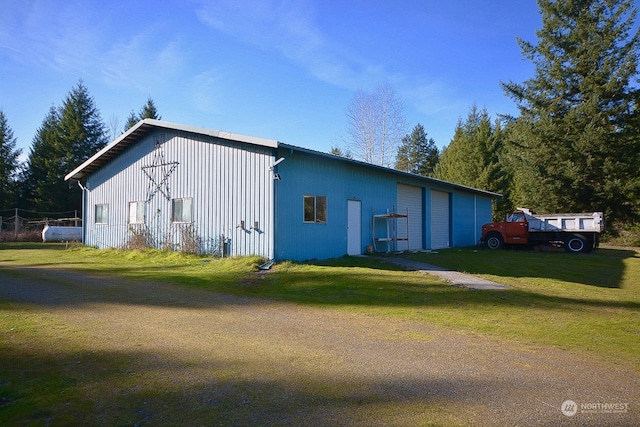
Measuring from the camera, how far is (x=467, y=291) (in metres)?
9.94

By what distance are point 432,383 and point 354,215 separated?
13.3 metres

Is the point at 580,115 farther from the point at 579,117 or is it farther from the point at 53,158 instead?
the point at 53,158

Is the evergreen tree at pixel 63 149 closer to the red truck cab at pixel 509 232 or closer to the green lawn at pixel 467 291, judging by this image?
the green lawn at pixel 467 291

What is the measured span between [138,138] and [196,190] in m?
5.23

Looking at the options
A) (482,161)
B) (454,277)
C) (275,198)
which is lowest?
(454,277)

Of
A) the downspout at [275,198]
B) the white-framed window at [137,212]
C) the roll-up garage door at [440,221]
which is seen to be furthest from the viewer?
the roll-up garage door at [440,221]

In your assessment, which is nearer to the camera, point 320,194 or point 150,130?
point 320,194

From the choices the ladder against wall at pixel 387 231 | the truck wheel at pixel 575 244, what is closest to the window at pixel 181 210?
the ladder against wall at pixel 387 231

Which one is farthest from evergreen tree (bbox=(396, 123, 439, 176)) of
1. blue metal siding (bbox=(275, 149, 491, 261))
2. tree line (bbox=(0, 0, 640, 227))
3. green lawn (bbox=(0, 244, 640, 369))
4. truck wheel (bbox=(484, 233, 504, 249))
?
green lawn (bbox=(0, 244, 640, 369))

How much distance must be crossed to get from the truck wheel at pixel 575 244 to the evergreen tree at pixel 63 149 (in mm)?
38513

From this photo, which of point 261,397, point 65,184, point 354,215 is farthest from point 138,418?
point 65,184

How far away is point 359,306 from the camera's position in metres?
8.41

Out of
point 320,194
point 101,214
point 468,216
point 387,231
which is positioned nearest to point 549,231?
point 468,216

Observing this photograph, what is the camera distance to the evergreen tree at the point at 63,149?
39.6 metres
